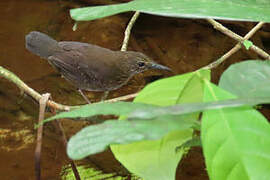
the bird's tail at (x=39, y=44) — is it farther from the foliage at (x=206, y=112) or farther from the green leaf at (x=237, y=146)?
the green leaf at (x=237, y=146)

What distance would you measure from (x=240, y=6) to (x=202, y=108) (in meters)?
0.18

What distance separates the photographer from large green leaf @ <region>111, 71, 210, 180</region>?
54cm

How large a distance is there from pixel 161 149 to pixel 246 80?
0.55ft

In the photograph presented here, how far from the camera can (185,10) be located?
0.46 metres

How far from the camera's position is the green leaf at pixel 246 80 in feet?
1.55

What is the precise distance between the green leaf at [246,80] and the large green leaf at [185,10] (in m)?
0.06

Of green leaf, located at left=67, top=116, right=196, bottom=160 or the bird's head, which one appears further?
the bird's head

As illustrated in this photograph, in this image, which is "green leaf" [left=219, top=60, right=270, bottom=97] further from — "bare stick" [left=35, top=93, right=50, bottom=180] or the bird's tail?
the bird's tail

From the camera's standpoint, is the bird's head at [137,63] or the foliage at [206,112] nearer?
the foliage at [206,112]

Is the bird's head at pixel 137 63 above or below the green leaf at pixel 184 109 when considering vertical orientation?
above

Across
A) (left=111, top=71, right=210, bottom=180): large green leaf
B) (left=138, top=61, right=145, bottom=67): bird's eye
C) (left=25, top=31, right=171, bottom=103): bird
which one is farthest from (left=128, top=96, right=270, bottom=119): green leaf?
(left=138, top=61, right=145, bottom=67): bird's eye

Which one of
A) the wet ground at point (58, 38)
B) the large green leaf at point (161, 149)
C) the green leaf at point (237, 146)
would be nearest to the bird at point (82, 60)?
the wet ground at point (58, 38)

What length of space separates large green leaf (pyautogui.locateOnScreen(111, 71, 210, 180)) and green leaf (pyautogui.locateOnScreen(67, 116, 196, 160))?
0.41 ft

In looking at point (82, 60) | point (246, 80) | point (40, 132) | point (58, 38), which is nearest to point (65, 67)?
point (82, 60)
